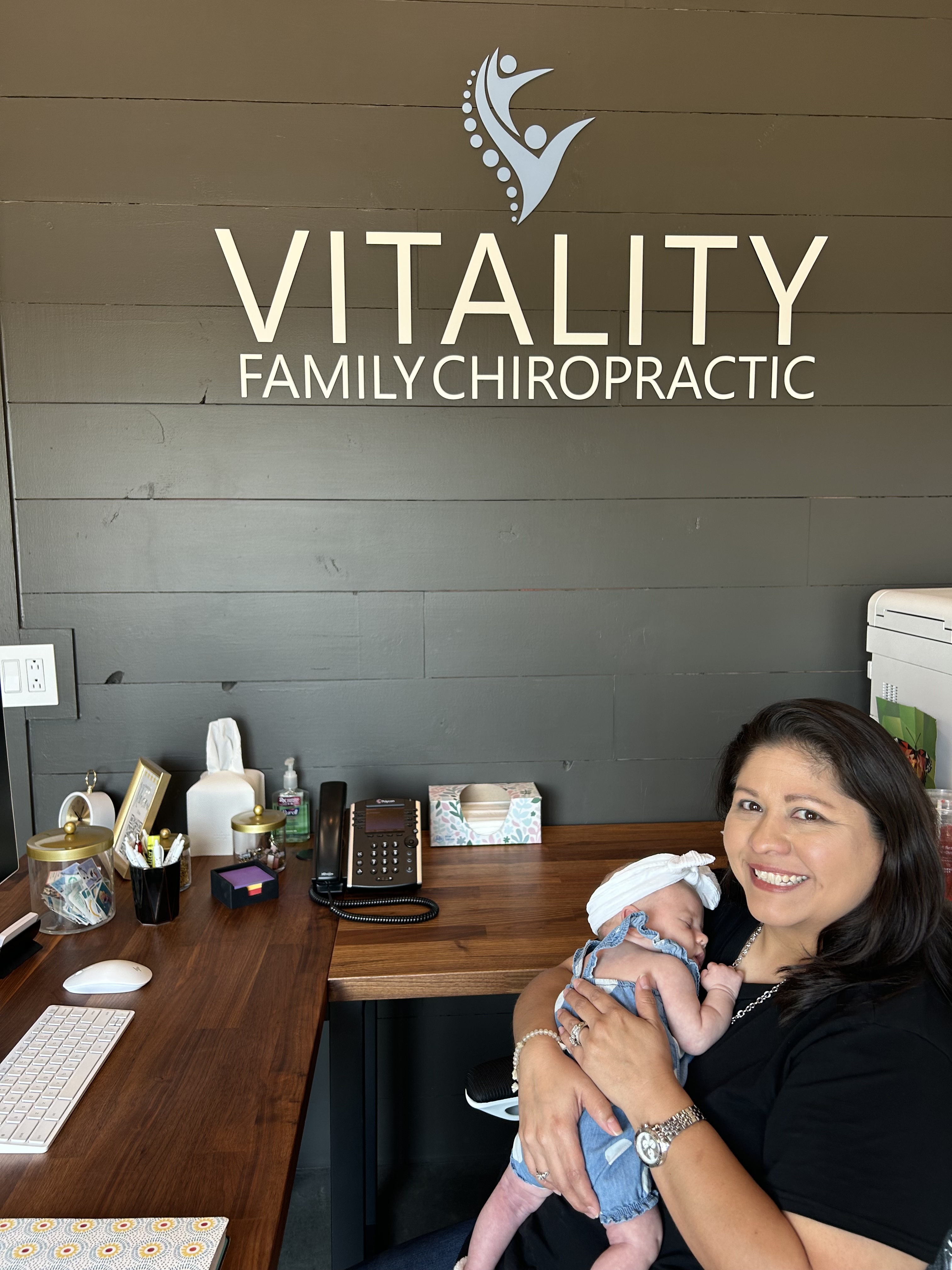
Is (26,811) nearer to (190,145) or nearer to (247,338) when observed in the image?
(247,338)

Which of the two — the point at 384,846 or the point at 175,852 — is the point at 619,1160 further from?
the point at 175,852

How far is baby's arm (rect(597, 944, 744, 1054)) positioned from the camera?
4.09 ft

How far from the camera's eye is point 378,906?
1766mm

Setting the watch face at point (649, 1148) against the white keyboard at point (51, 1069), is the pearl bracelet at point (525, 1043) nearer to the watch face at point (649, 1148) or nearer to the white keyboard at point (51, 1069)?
the watch face at point (649, 1148)

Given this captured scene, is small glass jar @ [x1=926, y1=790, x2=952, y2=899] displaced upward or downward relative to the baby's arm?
upward

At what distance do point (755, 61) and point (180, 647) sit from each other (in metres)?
1.89

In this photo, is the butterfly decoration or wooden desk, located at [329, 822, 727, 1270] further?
the butterfly decoration

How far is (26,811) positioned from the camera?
2.17m

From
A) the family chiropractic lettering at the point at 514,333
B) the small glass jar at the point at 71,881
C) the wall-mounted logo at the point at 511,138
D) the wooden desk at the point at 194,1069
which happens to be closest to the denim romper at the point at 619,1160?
the wooden desk at the point at 194,1069

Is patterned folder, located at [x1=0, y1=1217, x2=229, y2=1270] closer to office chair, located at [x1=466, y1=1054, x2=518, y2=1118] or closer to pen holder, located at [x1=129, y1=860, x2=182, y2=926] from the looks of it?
office chair, located at [x1=466, y1=1054, x2=518, y2=1118]

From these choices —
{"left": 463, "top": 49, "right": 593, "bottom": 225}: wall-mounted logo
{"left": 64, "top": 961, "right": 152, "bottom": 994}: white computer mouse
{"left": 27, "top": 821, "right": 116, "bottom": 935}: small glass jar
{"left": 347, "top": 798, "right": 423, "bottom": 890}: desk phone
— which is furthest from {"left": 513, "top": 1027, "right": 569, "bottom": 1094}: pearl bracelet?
{"left": 463, "top": 49, "right": 593, "bottom": 225}: wall-mounted logo

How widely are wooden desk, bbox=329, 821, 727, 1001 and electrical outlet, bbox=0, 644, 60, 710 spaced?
0.94 metres

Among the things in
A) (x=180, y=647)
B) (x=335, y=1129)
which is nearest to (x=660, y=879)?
(x=335, y=1129)

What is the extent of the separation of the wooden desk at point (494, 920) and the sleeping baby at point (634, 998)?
0.50 ft
